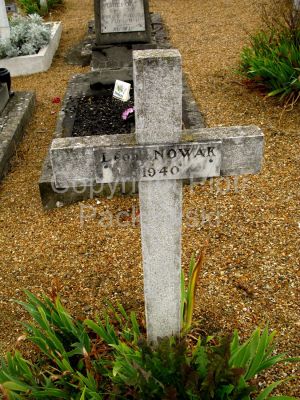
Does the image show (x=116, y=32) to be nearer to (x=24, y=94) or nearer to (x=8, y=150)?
(x=24, y=94)

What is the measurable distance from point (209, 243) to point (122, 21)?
402cm

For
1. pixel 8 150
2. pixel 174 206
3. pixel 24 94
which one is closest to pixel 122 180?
pixel 174 206

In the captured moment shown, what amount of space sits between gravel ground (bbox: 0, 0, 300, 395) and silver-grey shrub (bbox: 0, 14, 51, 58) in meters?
2.39

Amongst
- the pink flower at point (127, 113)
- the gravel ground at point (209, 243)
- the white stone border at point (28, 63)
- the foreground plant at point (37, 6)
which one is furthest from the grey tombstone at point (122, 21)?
the foreground plant at point (37, 6)

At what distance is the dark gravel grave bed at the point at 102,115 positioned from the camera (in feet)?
14.9

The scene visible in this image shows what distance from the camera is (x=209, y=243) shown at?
320cm

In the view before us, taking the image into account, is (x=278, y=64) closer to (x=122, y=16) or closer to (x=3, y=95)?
(x=122, y=16)

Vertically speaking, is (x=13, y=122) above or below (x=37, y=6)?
below

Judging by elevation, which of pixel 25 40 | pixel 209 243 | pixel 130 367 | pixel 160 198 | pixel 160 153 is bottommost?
pixel 209 243

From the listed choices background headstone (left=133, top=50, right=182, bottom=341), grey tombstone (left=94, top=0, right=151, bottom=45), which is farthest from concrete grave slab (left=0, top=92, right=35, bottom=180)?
background headstone (left=133, top=50, right=182, bottom=341)

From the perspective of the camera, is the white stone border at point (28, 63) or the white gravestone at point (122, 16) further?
the white stone border at point (28, 63)

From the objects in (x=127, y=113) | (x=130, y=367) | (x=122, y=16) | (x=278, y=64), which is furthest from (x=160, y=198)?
(x=122, y=16)

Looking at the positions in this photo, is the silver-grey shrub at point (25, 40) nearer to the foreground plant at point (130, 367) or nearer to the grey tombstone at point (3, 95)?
the grey tombstone at point (3, 95)

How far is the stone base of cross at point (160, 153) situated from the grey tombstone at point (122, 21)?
4.85 metres
